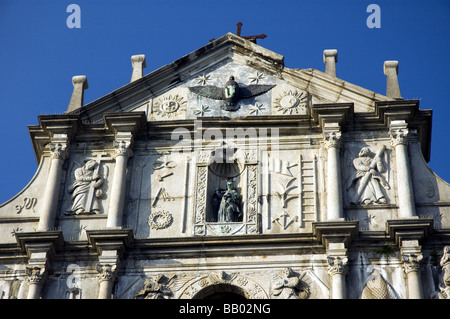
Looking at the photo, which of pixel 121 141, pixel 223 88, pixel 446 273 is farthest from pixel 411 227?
pixel 121 141

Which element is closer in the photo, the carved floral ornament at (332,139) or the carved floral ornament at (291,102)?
the carved floral ornament at (332,139)

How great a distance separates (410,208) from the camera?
24094 millimetres

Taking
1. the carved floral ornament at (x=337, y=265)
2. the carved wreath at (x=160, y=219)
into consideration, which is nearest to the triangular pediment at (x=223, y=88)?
the carved wreath at (x=160, y=219)

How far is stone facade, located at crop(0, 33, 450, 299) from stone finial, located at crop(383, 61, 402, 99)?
4 cm

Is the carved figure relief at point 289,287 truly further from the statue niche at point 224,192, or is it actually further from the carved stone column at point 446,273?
the carved stone column at point 446,273

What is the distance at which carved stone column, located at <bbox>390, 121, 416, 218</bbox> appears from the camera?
24125mm

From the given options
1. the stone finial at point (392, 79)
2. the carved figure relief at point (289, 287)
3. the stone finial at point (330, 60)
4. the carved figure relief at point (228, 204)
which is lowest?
the carved figure relief at point (289, 287)

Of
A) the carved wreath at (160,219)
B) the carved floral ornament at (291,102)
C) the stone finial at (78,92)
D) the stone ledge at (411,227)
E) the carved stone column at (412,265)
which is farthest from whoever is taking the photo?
the stone finial at (78,92)

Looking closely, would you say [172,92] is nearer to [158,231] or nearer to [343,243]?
[158,231]

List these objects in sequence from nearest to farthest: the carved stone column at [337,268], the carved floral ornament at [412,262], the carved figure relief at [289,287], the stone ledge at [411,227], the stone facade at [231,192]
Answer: the carved stone column at [337,268]
the carved floral ornament at [412,262]
the carved figure relief at [289,287]
the stone ledge at [411,227]
the stone facade at [231,192]

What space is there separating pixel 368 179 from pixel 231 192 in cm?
273

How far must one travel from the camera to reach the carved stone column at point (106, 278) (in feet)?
76.8

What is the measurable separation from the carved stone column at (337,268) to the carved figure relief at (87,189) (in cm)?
478

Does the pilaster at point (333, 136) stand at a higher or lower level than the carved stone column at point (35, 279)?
higher
